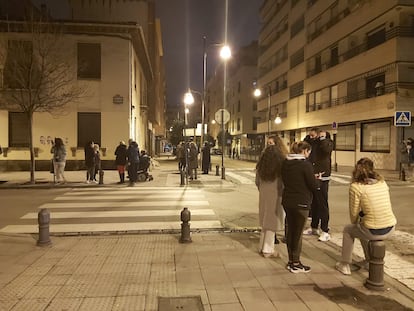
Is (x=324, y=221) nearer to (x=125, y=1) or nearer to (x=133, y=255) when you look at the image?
(x=133, y=255)

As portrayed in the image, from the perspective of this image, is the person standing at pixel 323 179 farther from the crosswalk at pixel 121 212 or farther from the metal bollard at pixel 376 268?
the metal bollard at pixel 376 268

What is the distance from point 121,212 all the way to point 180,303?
5.91 metres

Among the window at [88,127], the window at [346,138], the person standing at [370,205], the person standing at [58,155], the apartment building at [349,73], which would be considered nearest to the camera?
the person standing at [370,205]

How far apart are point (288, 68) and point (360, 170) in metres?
43.8

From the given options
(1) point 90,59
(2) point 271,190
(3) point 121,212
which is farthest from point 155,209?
(1) point 90,59

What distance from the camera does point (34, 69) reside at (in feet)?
54.0

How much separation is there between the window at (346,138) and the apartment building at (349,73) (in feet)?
0.27

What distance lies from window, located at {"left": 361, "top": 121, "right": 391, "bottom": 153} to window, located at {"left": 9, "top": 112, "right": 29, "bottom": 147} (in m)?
22.6

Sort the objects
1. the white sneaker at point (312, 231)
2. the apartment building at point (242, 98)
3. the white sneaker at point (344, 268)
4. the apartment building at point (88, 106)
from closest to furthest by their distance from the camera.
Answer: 1. the white sneaker at point (344, 268)
2. the white sneaker at point (312, 231)
3. the apartment building at point (88, 106)
4. the apartment building at point (242, 98)

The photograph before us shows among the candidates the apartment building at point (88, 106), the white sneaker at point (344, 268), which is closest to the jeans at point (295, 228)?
the white sneaker at point (344, 268)

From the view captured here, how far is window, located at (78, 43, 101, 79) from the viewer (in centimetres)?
2183

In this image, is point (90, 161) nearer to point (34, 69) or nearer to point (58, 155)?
point (58, 155)

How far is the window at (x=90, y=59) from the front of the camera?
71.6 ft

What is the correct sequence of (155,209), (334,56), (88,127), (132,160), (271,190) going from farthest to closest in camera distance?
(334,56)
(88,127)
(132,160)
(155,209)
(271,190)
